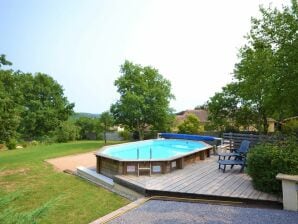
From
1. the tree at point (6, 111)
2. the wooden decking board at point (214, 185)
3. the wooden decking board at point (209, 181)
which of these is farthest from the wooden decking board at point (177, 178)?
the tree at point (6, 111)

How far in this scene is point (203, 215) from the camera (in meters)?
5.75

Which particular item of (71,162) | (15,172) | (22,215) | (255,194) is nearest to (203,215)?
(255,194)

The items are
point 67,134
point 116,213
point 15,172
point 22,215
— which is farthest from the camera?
point 67,134

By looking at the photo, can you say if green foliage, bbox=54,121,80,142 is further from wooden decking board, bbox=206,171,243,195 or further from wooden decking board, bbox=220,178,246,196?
wooden decking board, bbox=220,178,246,196

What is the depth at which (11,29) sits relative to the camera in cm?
1570

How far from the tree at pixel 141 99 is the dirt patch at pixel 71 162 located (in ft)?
29.6

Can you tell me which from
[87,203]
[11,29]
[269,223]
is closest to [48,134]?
[11,29]

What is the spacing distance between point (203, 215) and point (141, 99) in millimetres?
17813

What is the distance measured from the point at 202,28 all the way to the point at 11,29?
11.1 meters

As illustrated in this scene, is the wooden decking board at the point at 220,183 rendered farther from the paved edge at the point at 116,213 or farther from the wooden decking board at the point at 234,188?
the paved edge at the point at 116,213

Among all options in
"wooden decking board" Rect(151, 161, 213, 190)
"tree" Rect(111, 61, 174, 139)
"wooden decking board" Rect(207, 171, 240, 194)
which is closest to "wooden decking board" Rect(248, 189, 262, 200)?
"wooden decking board" Rect(207, 171, 240, 194)

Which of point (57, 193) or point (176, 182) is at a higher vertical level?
point (176, 182)

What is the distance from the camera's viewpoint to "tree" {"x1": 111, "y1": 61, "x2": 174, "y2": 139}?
23219 millimetres

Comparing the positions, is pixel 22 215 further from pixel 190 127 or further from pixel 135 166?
pixel 190 127
